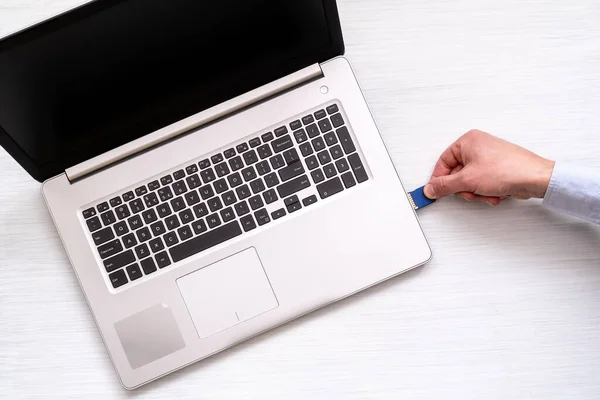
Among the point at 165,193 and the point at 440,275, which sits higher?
the point at 165,193

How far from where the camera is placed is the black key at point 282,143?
2.60ft

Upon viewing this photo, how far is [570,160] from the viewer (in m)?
0.84

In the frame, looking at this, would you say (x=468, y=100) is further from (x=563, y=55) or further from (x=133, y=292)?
(x=133, y=292)

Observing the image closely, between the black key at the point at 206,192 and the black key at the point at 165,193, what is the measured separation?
43 millimetres

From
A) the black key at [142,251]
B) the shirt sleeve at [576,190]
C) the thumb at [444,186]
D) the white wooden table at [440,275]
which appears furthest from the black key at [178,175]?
the shirt sleeve at [576,190]

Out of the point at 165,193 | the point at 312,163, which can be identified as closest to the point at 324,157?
the point at 312,163

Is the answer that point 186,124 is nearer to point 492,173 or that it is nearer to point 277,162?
point 277,162

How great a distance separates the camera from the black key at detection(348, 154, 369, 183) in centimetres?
79

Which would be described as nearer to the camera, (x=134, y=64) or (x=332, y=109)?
(x=134, y=64)

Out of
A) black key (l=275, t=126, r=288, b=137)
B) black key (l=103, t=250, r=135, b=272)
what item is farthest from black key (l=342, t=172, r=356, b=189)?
black key (l=103, t=250, r=135, b=272)

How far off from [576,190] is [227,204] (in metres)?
0.47

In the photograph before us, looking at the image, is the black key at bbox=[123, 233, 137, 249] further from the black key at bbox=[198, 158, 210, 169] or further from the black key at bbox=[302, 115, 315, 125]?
the black key at bbox=[302, 115, 315, 125]

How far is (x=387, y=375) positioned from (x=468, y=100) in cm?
41

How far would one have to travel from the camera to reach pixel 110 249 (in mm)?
782
